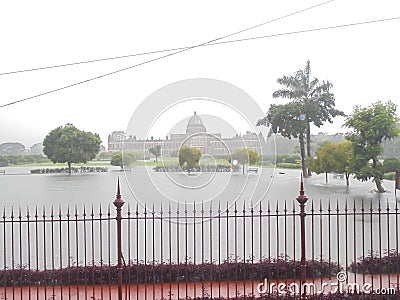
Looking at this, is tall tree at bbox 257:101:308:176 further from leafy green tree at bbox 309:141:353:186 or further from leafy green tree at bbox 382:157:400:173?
leafy green tree at bbox 382:157:400:173

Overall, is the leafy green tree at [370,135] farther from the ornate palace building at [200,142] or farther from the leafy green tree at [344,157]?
the ornate palace building at [200,142]

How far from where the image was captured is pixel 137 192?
9.63 metres

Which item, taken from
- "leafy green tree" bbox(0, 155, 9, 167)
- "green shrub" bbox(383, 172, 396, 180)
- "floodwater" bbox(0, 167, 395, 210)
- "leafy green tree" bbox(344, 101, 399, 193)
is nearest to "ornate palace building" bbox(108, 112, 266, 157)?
"floodwater" bbox(0, 167, 395, 210)

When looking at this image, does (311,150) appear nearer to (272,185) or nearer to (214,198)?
(272,185)

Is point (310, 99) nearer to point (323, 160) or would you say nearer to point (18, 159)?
point (323, 160)

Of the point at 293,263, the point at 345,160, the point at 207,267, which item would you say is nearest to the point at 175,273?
the point at 207,267

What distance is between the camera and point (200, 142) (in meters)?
8.88

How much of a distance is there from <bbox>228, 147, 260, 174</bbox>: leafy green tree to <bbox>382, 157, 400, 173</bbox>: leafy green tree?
9.64 feet

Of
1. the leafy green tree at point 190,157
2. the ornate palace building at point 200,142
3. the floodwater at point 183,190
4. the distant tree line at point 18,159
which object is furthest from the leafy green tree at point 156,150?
the distant tree line at point 18,159

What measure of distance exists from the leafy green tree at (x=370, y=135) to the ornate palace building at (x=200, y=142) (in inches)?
86.2

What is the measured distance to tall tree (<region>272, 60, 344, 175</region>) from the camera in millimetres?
9805

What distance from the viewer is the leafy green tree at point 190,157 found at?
898 cm

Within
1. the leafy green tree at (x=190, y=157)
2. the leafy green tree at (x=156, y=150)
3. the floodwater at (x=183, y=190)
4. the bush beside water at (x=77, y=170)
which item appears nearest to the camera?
the leafy green tree at (x=156, y=150)

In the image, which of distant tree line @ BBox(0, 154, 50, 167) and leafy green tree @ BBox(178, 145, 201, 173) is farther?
distant tree line @ BBox(0, 154, 50, 167)
